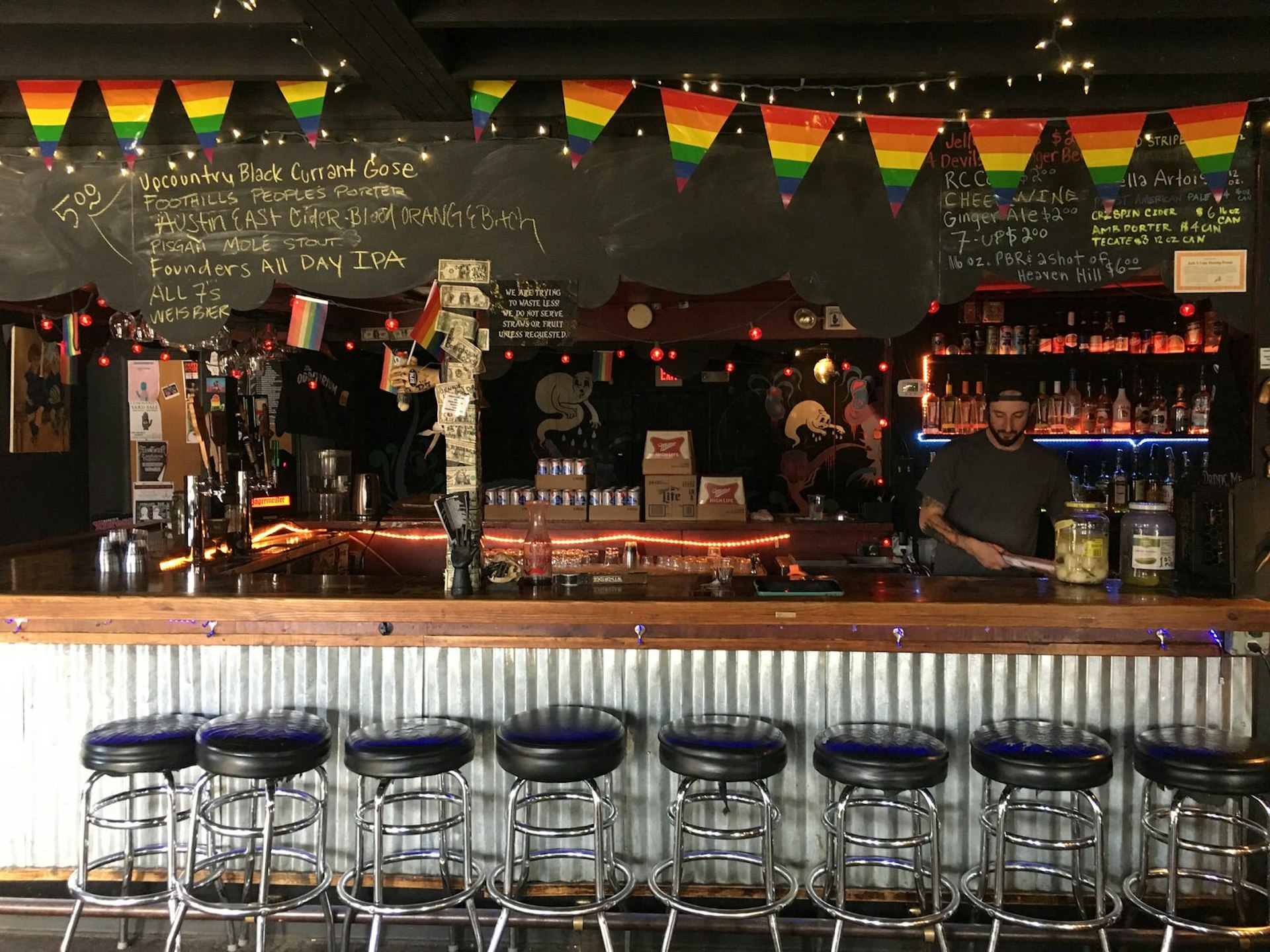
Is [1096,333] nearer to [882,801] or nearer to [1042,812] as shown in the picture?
[1042,812]

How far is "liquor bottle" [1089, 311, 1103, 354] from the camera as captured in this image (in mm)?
6582

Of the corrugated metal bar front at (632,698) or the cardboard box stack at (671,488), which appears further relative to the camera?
the cardboard box stack at (671,488)

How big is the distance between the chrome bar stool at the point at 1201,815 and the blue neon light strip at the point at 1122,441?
142 inches

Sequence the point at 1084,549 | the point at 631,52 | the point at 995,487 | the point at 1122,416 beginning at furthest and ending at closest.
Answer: the point at 1122,416 → the point at 995,487 → the point at 1084,549 → the point at 631,52

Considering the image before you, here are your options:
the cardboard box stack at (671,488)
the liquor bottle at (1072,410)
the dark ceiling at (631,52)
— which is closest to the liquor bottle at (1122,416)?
the liquor bottle at (1072,410)

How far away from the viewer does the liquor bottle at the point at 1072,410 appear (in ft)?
21.5

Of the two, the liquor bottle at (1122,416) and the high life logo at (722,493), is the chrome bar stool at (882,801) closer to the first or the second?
the high life logo at (722,493)

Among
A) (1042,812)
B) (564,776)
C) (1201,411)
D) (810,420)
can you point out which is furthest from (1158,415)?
(564,776)

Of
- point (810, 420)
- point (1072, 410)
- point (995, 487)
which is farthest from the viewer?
point (810, 420)

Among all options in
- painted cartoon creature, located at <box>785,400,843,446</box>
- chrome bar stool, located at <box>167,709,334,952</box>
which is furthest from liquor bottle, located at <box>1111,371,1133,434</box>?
chrome bar stool, located at <box>167,709,334,952</box>

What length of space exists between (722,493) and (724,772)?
4.10 meters

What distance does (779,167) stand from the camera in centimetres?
330

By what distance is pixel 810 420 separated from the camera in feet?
28.8

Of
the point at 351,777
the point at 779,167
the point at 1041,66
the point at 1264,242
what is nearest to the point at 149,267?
the point at 351,777
